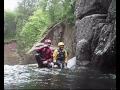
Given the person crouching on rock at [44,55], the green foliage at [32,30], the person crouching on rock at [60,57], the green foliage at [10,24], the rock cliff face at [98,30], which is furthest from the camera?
the green foliage at [10,24]

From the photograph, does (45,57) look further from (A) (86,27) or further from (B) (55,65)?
(A) (86,27)

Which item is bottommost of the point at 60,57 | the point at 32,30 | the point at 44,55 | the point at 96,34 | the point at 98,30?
the point at 60,57

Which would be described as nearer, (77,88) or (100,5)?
(77,88)

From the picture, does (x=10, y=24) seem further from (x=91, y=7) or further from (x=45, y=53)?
(x=45, y=53)

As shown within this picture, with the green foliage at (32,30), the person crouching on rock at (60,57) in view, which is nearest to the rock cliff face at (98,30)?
the person crouching on rock at (60,57)

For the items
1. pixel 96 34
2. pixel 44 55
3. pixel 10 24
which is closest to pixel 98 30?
pixel 96 34

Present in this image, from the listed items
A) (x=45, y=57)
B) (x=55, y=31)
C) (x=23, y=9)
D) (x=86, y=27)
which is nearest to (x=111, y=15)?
(x=86, y=27)

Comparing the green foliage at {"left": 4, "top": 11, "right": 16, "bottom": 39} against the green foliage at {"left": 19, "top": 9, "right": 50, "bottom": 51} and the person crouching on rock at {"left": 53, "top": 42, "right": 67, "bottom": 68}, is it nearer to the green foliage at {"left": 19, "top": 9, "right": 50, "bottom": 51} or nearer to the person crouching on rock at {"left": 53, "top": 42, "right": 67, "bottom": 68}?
the green foliage at {"left": 19, "top": 9, "right": 50, "bottom": 51}

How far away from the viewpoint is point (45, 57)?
14.5 metres

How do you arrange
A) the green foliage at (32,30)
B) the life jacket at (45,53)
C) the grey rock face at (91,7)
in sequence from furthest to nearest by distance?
1. the green foliage at (32,30)
2. the grey rock face at (91,7)
3. the life jacket at (45,53)

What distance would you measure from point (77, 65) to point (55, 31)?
7.40 m

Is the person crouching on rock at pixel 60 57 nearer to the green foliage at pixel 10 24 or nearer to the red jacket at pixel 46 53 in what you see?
the red jacket at pixel 46 53

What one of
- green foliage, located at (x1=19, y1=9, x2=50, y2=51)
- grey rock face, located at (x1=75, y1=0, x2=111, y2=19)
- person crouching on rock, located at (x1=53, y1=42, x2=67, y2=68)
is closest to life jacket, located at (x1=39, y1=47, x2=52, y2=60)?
person crouching on rock, located at (x1=53, y1=42, x2=67, y2=68)

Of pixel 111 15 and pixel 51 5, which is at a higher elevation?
pixel 51 5
